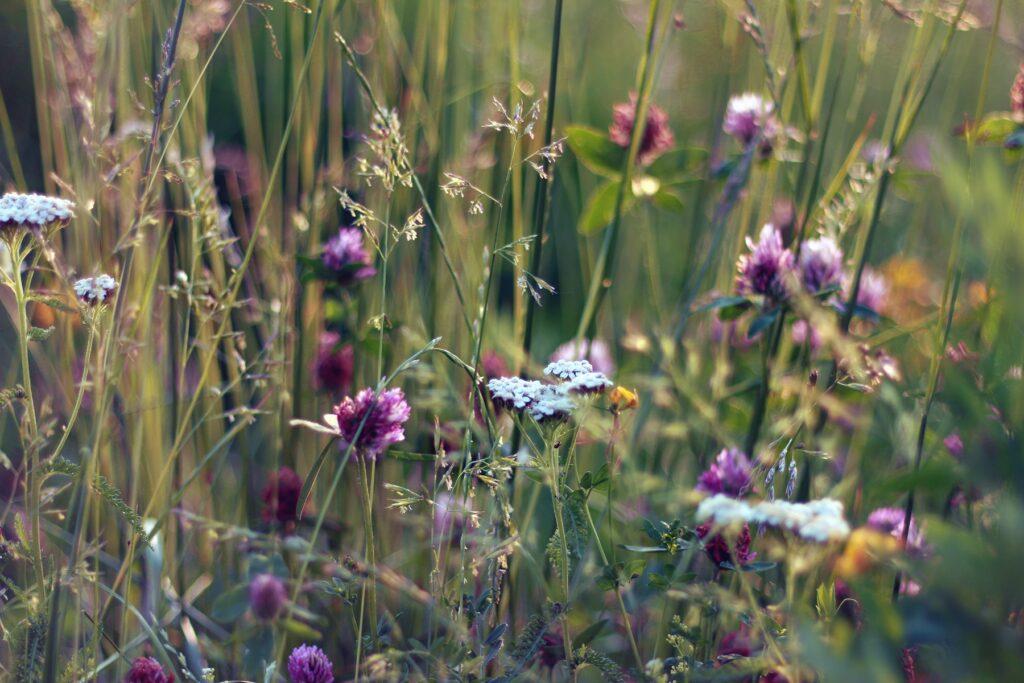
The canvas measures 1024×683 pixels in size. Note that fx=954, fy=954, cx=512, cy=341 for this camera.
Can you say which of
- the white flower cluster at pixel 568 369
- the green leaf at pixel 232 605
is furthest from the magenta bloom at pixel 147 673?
the white flower cluster at pixel 568 369

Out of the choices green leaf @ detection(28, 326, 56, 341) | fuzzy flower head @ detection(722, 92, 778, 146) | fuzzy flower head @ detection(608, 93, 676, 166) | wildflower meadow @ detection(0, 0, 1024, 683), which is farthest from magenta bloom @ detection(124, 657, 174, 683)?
fuzzy flower head @ detection(722, 92, 778, 146)

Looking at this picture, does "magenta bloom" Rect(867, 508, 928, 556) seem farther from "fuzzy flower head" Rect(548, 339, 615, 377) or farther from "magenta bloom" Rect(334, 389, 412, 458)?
"magenta bloom" Rect(334, 389, 412, 458)

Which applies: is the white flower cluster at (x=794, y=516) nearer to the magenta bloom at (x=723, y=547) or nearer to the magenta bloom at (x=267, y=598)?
the magenta bloom at (x=723, y=547)

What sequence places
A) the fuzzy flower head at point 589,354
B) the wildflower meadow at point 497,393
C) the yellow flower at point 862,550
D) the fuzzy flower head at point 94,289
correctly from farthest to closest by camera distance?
the fuzzy flower head at point 589,354
the fuzzy flower head at point 94,289
the wildflower meadow at point 497,393
the yellow flower at point 862,550

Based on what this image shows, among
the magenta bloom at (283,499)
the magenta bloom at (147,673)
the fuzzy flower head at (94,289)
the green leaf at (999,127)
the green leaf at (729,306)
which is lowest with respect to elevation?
the magenta bloom at (283,499)

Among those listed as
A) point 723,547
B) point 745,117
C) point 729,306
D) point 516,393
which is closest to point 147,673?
point 516,393

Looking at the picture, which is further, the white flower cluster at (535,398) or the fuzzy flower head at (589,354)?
the fuzzy flower head at (589,354)
